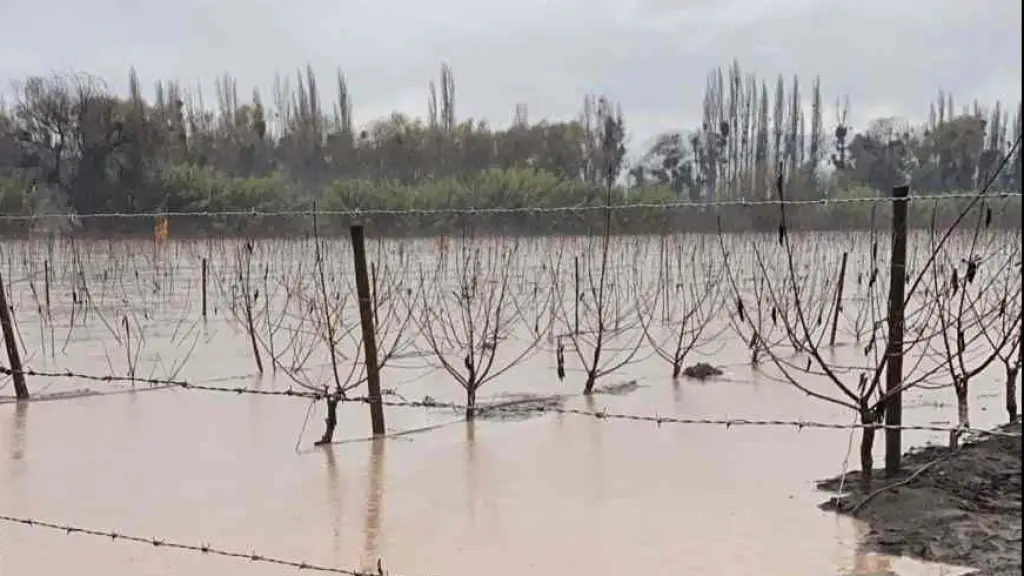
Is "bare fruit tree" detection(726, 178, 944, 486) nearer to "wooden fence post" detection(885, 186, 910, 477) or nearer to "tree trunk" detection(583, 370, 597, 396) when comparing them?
"wooden fence post" detection(885, 186, 910, 477)

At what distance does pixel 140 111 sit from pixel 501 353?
22.9m

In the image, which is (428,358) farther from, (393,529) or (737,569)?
(737,569)

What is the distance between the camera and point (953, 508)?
14.9ft

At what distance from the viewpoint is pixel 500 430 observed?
22.2 ft

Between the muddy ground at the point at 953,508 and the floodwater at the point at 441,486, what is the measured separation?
12cm

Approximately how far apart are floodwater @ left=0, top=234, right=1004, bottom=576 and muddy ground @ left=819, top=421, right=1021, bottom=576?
12cm

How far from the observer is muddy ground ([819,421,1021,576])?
404cm

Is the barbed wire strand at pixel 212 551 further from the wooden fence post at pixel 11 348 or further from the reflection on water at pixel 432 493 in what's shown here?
the wooden fence post at pixel 11 348

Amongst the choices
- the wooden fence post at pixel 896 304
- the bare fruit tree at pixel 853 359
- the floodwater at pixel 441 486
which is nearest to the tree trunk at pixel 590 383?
the floodwater at pixel 441 486

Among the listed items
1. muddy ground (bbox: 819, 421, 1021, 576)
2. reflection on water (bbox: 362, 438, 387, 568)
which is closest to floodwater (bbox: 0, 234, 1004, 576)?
reflection on water (bbox: 362, 438, 387, 568)

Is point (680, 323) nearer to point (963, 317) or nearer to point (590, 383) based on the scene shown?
point (590, 383)

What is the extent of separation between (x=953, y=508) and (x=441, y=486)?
2216 millimetres

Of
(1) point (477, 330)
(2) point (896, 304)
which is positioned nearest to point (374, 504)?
(2) point (896, 304)

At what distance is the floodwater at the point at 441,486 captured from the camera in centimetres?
427
